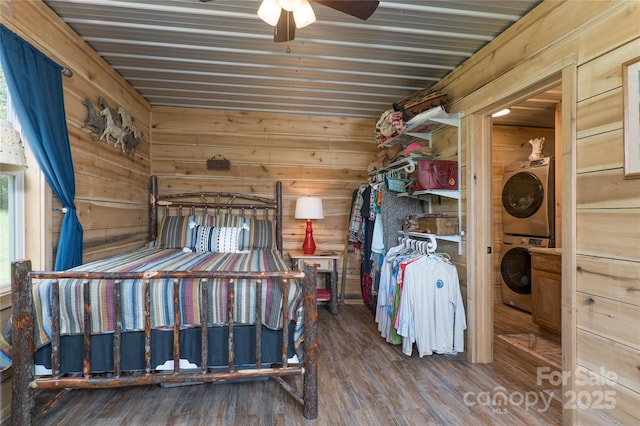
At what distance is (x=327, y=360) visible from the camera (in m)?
2.56

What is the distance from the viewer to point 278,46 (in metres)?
2.57

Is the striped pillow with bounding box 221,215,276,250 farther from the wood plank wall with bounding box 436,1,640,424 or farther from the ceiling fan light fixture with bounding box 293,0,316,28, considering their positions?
the wood plank wall with bounding box 436,1,640,424

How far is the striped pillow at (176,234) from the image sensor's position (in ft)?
11.0

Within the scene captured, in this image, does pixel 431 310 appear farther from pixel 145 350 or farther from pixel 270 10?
pixel 270 10

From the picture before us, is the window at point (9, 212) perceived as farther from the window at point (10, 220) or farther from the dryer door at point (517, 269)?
the dryer door at point (517, 269)

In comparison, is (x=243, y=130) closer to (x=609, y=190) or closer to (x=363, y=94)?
(x=363, y=94)

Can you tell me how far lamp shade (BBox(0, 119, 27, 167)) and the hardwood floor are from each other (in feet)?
4.50

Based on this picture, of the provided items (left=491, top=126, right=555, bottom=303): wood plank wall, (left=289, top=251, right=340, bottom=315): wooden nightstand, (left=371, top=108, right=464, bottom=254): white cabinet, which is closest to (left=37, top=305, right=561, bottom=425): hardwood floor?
(left=371, top=108, right=464, bottom=254): white cabinet

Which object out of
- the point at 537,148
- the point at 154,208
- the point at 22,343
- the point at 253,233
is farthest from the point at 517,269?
the point at 22,343

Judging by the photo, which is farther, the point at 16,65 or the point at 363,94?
the point at 363,94

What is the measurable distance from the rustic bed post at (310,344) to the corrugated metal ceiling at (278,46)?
1750mm

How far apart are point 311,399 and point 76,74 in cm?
286

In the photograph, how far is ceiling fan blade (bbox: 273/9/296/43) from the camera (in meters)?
1.68

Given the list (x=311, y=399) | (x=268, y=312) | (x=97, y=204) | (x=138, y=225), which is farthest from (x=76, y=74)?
(x=311, y=399)
